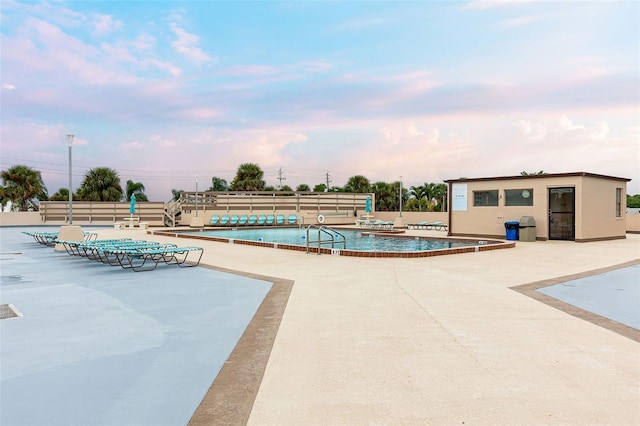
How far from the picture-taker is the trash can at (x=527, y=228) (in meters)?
14.4

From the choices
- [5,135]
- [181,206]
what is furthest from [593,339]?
[5,135]

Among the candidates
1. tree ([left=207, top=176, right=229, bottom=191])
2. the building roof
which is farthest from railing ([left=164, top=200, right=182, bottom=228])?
tree ([left=207, top=176, right=229, bottom=191])

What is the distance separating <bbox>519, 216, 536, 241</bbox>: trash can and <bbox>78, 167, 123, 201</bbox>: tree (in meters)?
34.9

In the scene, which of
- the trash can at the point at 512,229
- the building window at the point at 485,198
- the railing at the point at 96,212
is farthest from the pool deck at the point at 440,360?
the railing at the point at 96,212

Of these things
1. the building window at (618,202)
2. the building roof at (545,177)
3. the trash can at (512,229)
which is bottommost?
the trash can at (512,229)

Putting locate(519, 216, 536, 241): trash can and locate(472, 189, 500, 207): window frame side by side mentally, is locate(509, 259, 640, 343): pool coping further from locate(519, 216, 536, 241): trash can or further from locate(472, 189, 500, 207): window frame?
locate(472, 189, 500, 207): window frame

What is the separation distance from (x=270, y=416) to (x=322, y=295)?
125 inches

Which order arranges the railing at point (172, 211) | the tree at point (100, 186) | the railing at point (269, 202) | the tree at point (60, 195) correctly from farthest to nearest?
the tree at point (60, 195)
the tree at point (100, 186)
the railing at point (269, 202)
the railing at point (172, 211)

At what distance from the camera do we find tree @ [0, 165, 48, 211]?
3419 cm

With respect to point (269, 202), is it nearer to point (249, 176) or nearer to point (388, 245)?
point (249, 176)

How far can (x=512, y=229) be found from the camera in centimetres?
1453

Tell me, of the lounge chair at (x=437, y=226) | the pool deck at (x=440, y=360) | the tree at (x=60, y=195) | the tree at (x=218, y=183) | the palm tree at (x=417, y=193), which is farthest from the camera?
the tree at (x=218, y=183)

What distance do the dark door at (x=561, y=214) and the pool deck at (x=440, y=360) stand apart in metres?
10.4

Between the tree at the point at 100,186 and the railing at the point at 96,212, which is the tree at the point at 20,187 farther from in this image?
the railing at the point at 96,212
